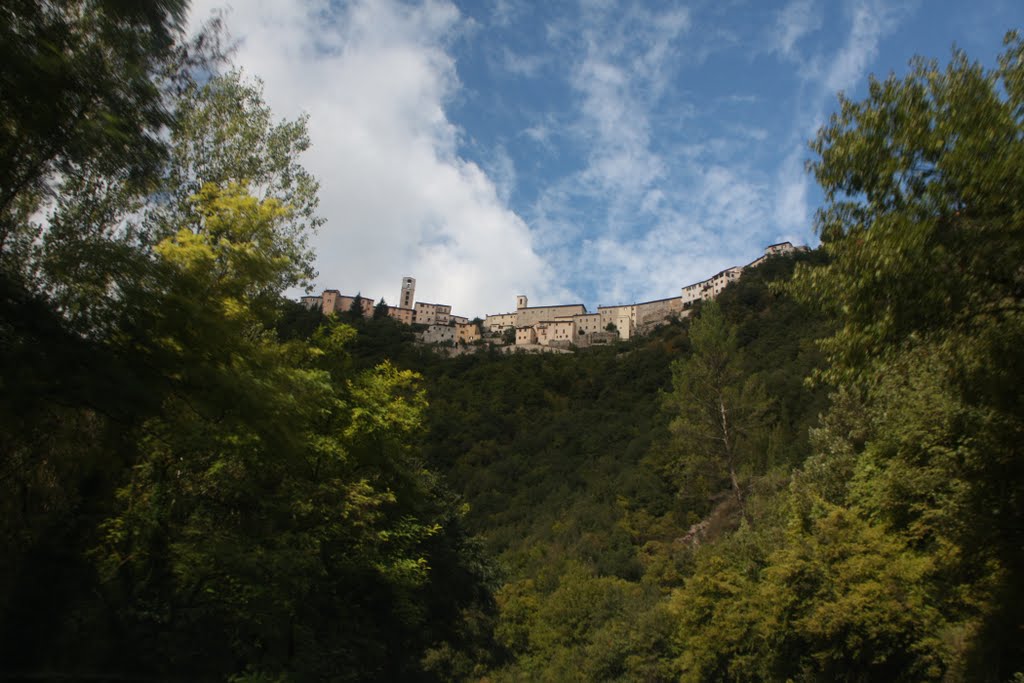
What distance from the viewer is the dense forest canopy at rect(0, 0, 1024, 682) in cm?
553

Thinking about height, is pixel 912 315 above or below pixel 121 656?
above

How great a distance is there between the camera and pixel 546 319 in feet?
487

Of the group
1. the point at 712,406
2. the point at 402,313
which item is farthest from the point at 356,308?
the point at 712,406

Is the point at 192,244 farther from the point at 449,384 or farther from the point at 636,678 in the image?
the point at 449,384

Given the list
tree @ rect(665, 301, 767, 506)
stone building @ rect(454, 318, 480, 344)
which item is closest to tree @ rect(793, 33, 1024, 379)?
tree @ rect(665, 301, 767, 506)

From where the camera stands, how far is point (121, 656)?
8.72m

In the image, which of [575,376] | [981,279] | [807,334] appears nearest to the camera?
[981,279]

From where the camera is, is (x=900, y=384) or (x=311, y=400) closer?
(x=311, y=400)

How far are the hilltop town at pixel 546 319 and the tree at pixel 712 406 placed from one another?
90.3 m

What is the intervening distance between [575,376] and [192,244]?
87560 mm

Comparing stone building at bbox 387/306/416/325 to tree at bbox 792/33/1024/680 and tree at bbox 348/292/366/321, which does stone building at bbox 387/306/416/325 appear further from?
tree at bbox 792/33/1024/680

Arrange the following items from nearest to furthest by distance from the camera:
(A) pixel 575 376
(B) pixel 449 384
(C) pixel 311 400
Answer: (C) pixel 311 400 → (B) pixel 449 384 → (A) pixel 575 376

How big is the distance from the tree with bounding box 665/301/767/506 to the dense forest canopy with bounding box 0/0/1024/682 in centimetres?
687

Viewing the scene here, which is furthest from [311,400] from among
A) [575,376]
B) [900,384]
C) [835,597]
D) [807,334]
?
[575,376]
